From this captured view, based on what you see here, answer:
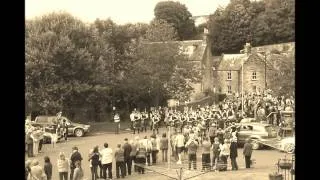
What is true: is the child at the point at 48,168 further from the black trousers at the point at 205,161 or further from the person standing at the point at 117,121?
the black trousers at the point at 205,161

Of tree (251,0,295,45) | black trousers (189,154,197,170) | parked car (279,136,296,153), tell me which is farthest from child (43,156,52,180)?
tree (251,0,295,45)

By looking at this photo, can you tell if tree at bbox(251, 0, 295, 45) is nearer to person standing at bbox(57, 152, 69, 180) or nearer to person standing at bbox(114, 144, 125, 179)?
person standing at bbox(114, 144, 125, 179)

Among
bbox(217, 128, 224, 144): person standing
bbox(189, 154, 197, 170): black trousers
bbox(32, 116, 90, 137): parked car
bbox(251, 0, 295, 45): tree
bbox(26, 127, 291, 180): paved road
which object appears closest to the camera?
bbox(251, 0, 295, 45): tree

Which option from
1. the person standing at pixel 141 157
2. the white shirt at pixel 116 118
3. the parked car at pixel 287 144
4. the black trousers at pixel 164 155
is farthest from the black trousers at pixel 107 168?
the parked car at pixel 287 144

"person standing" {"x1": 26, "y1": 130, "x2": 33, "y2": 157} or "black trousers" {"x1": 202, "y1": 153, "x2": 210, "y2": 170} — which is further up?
"person standing" {"x1": 26, "y1": 130, "x2": 33, "y2": 157}
